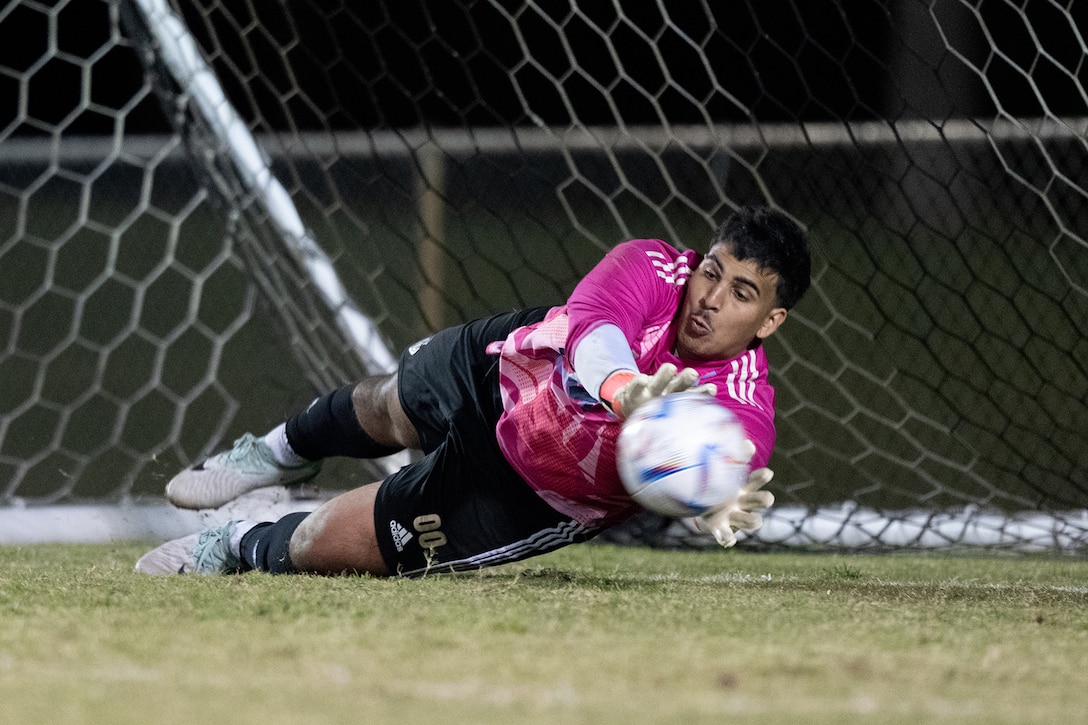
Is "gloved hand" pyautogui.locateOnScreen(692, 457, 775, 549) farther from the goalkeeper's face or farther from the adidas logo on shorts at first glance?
the adidas logo on shorts

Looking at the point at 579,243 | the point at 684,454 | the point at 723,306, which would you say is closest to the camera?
the point at 684,454

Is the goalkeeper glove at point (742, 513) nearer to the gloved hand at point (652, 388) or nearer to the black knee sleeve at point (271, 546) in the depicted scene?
the gloved hand at point (652, 388)

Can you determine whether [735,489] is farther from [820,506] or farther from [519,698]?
[820,506]

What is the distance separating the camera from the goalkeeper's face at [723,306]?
2.56 meters

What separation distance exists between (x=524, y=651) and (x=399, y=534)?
100 cm

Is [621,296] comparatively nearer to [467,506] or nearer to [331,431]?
[467,506]

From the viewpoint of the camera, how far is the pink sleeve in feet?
7.89

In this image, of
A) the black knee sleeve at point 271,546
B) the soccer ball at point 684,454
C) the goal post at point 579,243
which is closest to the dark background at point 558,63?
the goal post at point 579,243

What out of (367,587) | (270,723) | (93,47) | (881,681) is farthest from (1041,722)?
(93,47)

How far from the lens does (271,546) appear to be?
9.21ft

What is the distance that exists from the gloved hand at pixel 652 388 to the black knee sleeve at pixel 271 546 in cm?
95

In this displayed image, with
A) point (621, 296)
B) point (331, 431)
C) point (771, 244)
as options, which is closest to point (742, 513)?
point (621, 296)

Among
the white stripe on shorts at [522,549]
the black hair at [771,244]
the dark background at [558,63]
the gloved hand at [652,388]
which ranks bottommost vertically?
the white stripe on shorts at [522,549]

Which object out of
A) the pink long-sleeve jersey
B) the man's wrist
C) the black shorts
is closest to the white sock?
the black shorts
